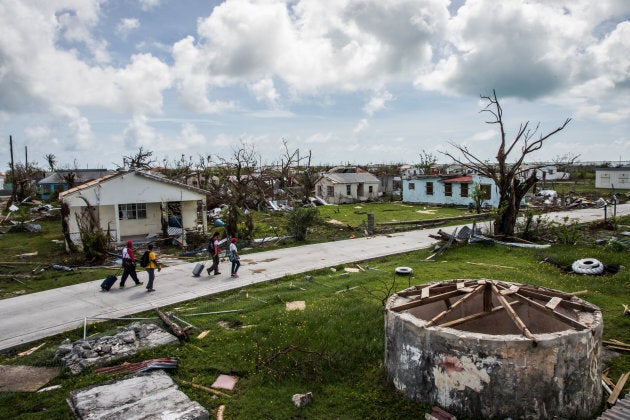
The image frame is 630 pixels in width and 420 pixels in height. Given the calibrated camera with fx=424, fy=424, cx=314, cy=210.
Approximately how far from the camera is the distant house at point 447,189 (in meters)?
36.0

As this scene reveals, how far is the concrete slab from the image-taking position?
663cm

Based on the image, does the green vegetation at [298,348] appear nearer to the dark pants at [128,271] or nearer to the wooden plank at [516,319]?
the wooden plank at [516,319]

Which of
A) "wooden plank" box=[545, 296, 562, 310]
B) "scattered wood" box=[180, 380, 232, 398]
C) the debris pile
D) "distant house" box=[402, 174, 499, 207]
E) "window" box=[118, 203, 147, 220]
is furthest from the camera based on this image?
"distant house" box=[402, 174, 499, 207]

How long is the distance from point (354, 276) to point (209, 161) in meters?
→ 40.9

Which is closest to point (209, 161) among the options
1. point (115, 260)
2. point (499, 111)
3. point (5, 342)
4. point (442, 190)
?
point (442, 190)

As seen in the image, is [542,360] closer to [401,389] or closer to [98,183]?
[401,389]

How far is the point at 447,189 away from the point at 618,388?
33124 millimetres

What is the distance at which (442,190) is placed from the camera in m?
39.4

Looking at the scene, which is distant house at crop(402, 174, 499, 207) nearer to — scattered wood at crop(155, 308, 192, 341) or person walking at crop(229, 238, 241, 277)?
person walking at crop(229, 238, 241, 277)

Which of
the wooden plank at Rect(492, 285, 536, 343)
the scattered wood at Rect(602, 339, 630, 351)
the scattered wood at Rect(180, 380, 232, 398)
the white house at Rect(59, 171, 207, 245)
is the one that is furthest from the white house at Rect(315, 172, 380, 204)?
the scattered wood at Rect(180, 380, 232, 398)

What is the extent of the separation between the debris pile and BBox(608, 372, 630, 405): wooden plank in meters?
8.43

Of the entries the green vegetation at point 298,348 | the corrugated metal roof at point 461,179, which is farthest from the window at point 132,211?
the corrugated metal roof at point 461,179

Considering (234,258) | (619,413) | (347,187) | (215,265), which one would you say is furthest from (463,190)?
(619,413)

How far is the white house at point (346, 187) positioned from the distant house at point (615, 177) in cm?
3032
